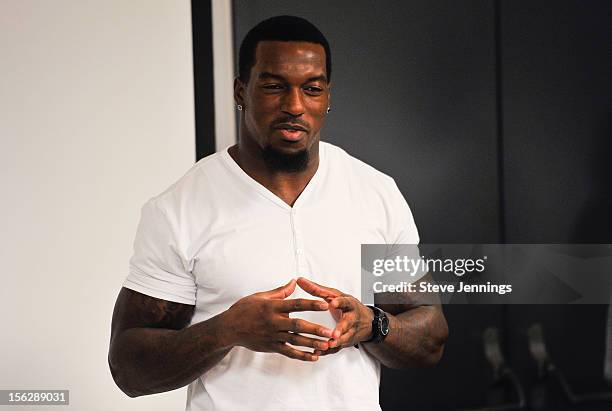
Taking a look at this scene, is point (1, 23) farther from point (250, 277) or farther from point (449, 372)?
point (449, 372)

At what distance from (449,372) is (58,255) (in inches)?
40.5

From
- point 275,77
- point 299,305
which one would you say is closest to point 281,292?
point 299,305

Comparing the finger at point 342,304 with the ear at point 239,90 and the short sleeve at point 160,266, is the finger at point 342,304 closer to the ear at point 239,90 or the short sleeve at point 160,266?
the short sleeve at point 160,266

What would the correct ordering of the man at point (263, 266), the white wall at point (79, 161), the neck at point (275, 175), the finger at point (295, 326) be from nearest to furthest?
the finger at point (295, 326) < the man at point (263, 266) < the neck at point (275, 175) < the white wall at point (79, 161)

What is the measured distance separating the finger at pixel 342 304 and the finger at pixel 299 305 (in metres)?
0.04

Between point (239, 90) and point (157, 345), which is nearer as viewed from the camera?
point (157, 345)

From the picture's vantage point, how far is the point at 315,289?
1468mm

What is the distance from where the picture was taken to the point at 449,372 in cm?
223

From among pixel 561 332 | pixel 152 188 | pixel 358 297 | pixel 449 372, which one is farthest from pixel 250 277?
pixel 561 332

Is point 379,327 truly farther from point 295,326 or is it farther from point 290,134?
point 290,134

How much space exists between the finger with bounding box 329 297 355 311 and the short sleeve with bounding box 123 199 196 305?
0.28 m

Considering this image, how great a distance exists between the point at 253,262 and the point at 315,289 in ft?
0.49

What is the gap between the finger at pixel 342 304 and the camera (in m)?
1.45

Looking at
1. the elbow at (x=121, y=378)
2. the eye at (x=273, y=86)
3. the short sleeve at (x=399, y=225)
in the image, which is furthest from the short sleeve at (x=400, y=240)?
the elbow at (x=121, y=378)
